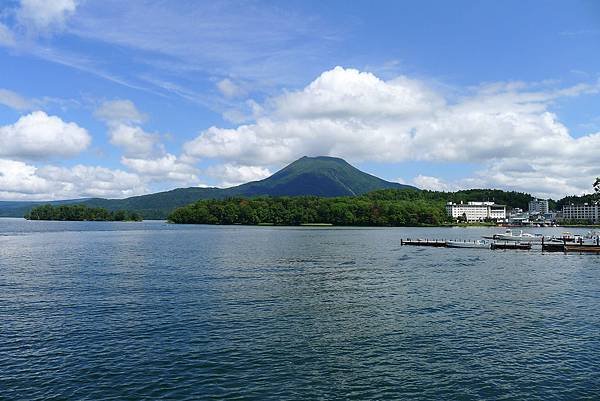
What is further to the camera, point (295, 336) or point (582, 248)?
point (582, 248)

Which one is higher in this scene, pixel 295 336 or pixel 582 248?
pixel 582 248

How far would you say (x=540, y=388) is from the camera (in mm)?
24609

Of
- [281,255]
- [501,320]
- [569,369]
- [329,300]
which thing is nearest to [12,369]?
[329,300]

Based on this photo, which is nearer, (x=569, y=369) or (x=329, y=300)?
(x=569, y=369)

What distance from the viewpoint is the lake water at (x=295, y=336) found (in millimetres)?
24562

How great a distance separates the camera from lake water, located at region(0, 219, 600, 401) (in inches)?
967

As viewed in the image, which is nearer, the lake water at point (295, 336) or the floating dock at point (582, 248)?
the lake water at point (295, 336)

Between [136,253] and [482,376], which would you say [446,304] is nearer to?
[482,376]

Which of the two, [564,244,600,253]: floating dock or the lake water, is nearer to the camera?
the lake water

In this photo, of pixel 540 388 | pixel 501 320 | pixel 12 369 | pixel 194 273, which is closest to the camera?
pixel 540 388

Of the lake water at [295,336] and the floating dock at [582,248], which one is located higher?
the floating dock at [582,248]

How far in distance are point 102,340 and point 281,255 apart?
209 feet

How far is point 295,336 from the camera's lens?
110ft

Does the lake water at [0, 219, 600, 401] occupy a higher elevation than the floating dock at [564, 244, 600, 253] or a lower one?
lower
